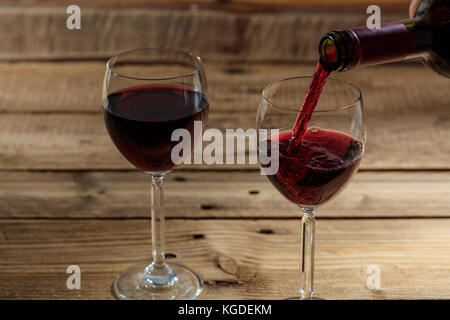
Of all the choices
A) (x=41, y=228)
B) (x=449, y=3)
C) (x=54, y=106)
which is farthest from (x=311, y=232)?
(x=54, y=106)

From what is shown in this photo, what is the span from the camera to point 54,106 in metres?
→ 1.55

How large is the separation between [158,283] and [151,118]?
0.28m

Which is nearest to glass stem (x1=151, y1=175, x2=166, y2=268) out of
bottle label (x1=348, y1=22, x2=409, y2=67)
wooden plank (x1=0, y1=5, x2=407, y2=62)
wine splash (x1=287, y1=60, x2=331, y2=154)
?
wine splash (x1=287, y1=60, x2=331, y2=154)

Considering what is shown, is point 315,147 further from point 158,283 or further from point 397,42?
point 158,283

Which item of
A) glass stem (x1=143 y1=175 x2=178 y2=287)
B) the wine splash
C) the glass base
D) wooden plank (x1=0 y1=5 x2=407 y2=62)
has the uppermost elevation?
wooden plank (x1=0 y1=5 x2=407 y2=62)

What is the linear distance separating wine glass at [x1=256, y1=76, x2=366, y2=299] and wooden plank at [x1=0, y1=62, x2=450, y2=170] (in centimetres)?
44

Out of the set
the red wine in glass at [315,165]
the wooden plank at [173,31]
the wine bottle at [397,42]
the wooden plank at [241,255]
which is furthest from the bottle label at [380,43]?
the wooden plank at [173,31]

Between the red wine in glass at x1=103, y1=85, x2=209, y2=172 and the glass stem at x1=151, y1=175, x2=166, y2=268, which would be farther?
the glass stem at x1=151, y1=175, x2=166, y2=268

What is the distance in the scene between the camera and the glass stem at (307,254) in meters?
0.90

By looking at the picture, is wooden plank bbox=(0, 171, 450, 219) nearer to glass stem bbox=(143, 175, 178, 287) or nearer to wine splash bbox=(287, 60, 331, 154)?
glass stem bbox=(143, 175, 178, 287)

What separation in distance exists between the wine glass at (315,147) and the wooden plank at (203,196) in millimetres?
292

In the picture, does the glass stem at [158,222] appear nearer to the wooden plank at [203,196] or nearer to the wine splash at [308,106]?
the wooden plank at [203,196]

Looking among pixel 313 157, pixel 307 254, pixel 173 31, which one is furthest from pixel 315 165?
pixel 173 31

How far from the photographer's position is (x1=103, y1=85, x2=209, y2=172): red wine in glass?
899mm
